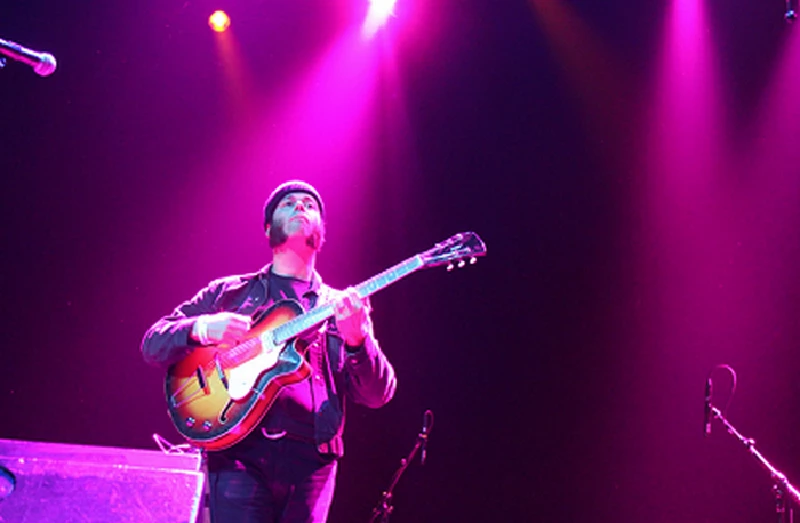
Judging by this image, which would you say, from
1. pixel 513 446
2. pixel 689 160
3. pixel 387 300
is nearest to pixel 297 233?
pixel 387 300

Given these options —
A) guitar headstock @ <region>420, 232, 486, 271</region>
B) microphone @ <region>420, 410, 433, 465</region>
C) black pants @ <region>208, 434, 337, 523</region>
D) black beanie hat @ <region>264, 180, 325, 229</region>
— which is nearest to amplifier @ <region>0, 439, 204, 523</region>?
black pants @ <region>208, 434, 337, 523</region>

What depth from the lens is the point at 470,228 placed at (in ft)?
17.3

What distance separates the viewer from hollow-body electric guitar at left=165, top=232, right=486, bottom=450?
301 centimetres

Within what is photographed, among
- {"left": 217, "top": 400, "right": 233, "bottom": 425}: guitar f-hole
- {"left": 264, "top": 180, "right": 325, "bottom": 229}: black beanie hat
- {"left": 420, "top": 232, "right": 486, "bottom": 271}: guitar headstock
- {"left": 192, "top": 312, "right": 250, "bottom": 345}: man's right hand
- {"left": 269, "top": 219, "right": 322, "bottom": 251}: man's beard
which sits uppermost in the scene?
{"left": 264, "top": 180, "right": 325, "bottom": 229}: black beanie hat

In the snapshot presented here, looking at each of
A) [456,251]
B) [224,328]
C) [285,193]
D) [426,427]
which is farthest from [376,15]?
[224,328]

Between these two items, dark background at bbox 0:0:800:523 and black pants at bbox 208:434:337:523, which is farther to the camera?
dark background at bbox 0:0:800:523

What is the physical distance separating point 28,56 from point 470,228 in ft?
10.7

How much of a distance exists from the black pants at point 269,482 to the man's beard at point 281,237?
0.99 metres

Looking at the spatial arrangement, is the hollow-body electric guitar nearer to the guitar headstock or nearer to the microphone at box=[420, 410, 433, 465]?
the guitar headstock

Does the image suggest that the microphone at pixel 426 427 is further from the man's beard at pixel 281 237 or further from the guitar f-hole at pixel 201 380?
the guitar f-hole at pixel 201 380

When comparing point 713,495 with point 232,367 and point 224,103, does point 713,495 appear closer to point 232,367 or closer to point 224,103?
point 232,367

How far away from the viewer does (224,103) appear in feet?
→ 17.1

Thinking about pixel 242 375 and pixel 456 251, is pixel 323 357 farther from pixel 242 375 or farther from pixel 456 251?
pixel 456 251

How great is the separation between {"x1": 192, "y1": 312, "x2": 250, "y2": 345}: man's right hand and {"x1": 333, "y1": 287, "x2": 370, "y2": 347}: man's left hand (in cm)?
39
